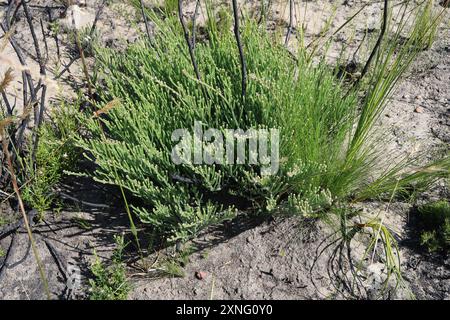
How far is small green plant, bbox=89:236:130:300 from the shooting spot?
214cm

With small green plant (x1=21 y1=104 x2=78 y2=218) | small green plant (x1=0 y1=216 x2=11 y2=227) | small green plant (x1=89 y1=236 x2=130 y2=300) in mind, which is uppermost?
small green plant (x1=21 y1=104 x2=78 y2=218)

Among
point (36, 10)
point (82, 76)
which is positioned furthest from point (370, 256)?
Answer: point (36, 10)

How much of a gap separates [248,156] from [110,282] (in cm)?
87

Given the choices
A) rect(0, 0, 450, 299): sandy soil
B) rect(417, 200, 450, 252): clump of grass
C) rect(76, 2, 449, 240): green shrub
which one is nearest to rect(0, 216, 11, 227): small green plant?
rect(0, 0, 450, 299): sandy soil

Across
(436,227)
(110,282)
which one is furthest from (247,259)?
(436,227)

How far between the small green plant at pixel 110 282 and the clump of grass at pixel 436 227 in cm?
142

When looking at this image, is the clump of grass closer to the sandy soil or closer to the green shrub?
the sandy soil

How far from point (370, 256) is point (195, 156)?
963 mm

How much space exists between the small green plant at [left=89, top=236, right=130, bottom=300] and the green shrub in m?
0.25

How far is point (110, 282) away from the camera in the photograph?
2217 mm

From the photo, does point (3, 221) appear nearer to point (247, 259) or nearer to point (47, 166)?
point (47, 166)

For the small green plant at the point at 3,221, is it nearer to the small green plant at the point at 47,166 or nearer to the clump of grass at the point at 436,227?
the small green plant at the point at 47,166

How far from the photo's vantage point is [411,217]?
2.46 meters
